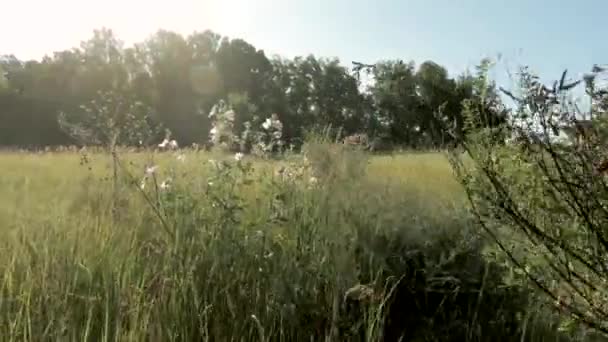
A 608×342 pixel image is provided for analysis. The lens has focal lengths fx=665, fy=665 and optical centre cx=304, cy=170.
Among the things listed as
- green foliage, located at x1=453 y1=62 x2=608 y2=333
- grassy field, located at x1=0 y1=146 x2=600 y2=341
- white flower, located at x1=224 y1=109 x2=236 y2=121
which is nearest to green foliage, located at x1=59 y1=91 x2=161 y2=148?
grassy field, located at x1=0 y1=146 x2=600 y2=341

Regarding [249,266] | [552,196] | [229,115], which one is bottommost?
[249,266]

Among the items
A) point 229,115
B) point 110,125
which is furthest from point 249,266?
point 229,115

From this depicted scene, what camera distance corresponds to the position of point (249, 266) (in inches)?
124

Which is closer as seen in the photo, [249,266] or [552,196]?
[552,196]

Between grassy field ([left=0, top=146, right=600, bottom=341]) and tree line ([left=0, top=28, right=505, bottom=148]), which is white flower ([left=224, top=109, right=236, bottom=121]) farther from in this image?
tree line ([left=0, top=28, right=505, bottom=148])

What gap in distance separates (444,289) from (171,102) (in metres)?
44.8

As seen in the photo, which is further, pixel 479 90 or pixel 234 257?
pixel 234 257

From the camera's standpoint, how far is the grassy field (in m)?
2.53

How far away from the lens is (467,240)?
3629 mm

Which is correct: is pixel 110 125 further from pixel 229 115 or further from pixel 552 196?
pixel 552 196

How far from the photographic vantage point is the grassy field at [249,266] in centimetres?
253

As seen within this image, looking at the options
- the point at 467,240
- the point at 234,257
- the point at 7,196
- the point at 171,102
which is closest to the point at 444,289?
the point at 467,240

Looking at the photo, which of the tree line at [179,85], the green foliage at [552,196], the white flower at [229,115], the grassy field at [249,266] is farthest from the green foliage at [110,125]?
the tree line at [179,85]

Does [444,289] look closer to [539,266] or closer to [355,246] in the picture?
[355,246]
